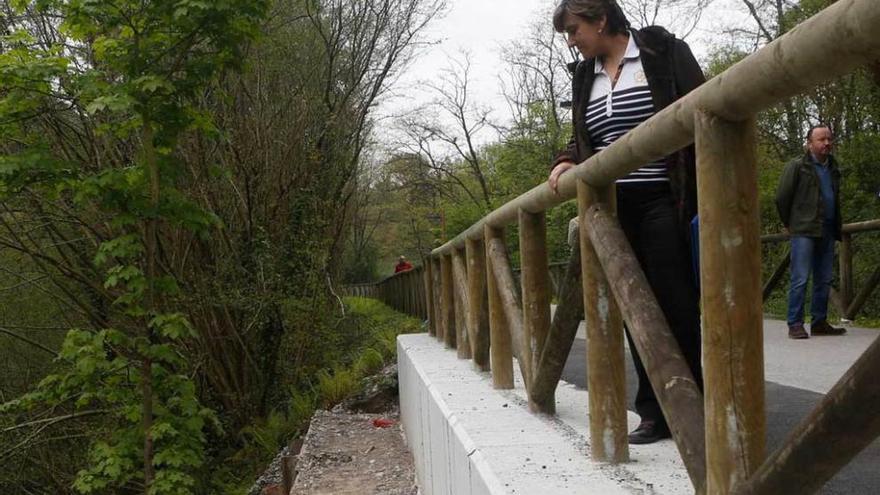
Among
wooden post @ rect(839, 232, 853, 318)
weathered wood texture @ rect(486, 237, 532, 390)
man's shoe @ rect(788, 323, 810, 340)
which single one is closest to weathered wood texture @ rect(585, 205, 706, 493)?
weathered wood texture @ rect(486, 237, 532, 390)

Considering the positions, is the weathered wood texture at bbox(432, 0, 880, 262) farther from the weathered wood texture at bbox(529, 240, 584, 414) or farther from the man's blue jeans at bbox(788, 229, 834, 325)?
the man's blue jeans at bbox(788, 229, 834, 325)

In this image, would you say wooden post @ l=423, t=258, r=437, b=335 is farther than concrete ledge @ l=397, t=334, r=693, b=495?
Yes

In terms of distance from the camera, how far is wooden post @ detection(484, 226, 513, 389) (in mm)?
3871

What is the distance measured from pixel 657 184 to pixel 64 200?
24.3ft

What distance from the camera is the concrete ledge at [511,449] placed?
224 cm

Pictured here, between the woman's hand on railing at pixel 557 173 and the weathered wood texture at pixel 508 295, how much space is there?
2.38 feet

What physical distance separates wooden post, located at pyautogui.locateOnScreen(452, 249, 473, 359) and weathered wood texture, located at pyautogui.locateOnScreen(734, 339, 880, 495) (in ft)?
11.6

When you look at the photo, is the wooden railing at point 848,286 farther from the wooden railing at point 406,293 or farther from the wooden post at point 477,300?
the wooden post at point 477,300

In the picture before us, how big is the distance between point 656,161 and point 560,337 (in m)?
0.69

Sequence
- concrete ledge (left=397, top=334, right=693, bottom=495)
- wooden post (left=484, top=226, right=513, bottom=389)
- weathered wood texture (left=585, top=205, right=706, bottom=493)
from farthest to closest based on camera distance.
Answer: wooden post (left=484, top=226, right=513, bottom=389)
concrete ledge (left=397, top=334, right=693, bottom=495)
weathered wood texture (left=585, top=205, right=706, bottom=493)

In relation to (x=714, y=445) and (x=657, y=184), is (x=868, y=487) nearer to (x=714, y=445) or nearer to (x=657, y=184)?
(x=657, y=184)

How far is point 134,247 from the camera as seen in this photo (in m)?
5.57

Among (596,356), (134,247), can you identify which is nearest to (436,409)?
(596,356)

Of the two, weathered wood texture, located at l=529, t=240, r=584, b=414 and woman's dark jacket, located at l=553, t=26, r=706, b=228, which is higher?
woman's dark jacket, located at l=553, t=26, r=706, b=228
